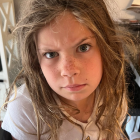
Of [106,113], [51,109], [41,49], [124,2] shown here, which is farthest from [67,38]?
[124,2]

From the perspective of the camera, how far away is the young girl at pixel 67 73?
0.42 metres

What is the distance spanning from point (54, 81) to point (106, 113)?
333mm

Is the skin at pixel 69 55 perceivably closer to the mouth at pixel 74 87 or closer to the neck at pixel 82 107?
the mouth at pixel 74 87

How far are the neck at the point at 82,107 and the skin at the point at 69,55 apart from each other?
131 millimetres

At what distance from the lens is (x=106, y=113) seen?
670 millimetres

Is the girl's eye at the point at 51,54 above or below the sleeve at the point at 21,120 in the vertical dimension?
above

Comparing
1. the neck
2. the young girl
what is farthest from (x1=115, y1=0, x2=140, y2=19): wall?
the neck

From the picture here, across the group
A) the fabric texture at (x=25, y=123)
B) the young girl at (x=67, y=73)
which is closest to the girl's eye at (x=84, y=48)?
the young girl at (x=67, y=73)

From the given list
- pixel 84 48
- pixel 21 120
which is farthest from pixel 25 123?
pixel 84 48

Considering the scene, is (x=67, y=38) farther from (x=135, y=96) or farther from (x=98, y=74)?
(x=135, y=96)

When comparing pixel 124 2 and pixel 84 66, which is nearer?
pixel 84 66

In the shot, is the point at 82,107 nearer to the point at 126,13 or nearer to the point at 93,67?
the point at 93,67

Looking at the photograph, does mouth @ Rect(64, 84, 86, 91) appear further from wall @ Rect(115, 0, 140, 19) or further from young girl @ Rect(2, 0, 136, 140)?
wall @ Rect(115, 0, 140, 19)

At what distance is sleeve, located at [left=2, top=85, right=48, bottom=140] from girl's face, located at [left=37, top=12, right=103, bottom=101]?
163mm
